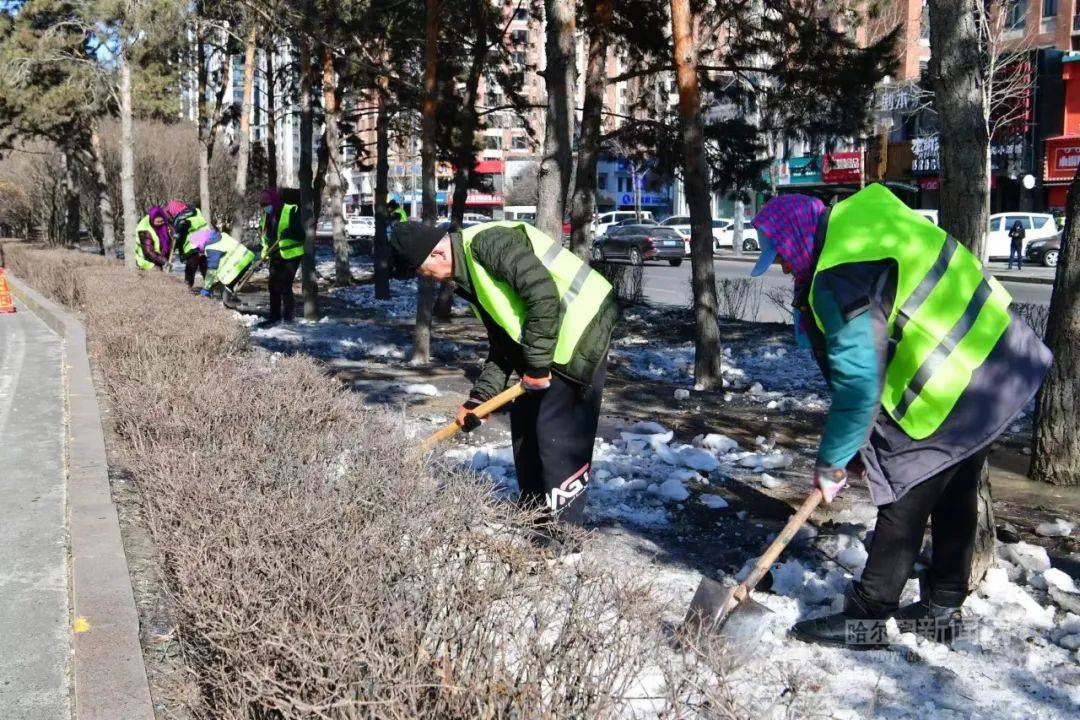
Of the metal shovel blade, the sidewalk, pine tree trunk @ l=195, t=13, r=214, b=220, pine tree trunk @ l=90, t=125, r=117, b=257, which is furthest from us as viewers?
pine tree trunk @ l=90, t=125, r=117, b=257

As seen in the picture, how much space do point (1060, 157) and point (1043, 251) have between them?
8.31 meters

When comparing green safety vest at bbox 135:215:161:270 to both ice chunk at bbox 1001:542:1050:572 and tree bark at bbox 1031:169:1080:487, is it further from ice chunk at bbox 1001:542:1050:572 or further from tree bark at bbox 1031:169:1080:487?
ice chunk at bbox 1001:542:1050:572

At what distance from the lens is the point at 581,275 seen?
433 cm

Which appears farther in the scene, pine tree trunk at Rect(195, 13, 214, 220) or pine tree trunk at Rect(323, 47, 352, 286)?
pine tree trunk at Rect(195, 13, 214, 220)

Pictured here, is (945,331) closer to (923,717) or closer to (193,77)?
(923,717)

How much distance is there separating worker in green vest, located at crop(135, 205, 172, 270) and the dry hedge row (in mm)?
11543

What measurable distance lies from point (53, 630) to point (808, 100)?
10379 millimetres

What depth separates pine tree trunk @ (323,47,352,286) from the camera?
18703 millimetres

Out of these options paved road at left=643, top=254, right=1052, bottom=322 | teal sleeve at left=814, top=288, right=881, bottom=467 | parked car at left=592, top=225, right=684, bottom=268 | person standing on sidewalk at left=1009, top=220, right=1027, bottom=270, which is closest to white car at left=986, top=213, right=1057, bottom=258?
person standing on sidewalk at left=1009, top=220, right=1027, bottom=270

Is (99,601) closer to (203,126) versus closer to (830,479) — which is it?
(830,479)

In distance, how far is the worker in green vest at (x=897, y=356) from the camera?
10.8 ft

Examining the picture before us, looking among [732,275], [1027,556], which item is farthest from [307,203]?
[732,275]

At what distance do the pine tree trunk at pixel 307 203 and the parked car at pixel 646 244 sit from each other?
16985mm

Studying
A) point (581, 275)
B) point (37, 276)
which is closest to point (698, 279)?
point (581, 275)
